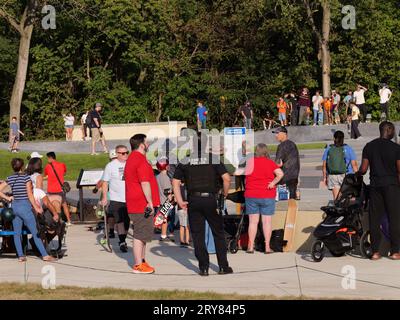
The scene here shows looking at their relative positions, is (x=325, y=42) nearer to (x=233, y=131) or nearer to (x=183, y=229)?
(x=233, y=131)

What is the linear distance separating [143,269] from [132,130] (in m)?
31.9

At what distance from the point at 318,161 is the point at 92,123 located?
901cm

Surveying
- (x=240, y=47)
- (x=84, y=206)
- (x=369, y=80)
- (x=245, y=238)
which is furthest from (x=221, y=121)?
(x=245, y=238)

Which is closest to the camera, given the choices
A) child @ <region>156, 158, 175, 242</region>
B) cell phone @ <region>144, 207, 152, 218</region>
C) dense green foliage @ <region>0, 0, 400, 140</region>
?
cell phone @ <region>144, 207, 152, 218</region>

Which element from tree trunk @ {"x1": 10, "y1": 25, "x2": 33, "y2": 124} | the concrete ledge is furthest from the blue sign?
tree trunk @ {"x1": 10, "y1": 25, "x2": 33, "y2": 124}

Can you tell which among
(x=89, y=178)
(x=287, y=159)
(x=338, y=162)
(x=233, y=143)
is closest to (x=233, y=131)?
(x=233, y=143)

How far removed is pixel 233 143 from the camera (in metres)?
27.2

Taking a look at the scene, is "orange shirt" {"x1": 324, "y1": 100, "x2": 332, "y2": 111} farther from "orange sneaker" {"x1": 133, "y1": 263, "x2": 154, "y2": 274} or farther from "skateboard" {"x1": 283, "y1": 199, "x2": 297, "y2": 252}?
"orange sneaker" {"x1": 133, "y1": 263, "x2": 154, "y2": 274}

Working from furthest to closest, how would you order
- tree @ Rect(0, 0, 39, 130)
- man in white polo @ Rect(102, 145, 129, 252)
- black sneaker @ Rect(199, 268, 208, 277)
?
tree @ Rect(0, 0, 39, 130) < man in white polo @ Rect(102, 145, 129, 252) < black sneaker @ Rect(199, 268, 208, 277)

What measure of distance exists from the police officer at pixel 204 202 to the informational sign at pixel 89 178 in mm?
7772

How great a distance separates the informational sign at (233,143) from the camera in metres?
27.0

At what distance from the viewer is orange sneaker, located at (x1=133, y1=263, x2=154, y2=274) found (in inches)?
544

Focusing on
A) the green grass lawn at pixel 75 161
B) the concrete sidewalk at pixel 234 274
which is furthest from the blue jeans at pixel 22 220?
the green grass lawn at pixel 75 161

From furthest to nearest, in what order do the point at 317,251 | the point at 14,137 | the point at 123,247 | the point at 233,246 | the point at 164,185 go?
the point at 14,137
the point at 164,185
the point at 123,247
the point at 233,246
the point at 317,251
